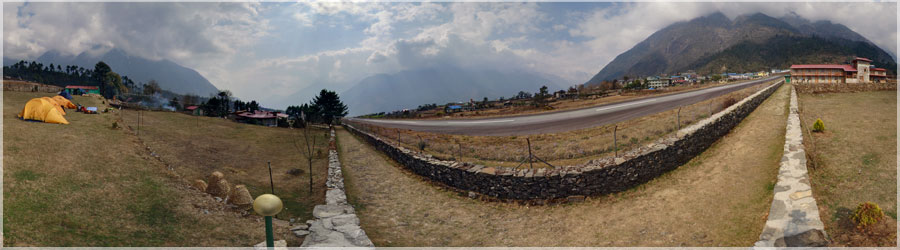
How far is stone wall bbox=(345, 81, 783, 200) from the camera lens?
9789 mm

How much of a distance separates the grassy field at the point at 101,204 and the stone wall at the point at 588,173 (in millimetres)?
5902

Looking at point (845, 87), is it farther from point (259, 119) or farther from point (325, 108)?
point (325, 108)

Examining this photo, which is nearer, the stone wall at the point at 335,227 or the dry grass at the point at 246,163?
the stone wall at the point at 335,227

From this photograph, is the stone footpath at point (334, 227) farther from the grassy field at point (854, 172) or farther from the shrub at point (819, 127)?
the shrub at point (819, 127)

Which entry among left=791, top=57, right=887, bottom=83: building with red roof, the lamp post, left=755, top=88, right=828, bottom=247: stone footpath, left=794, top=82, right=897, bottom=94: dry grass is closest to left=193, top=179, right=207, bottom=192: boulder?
the lamp post

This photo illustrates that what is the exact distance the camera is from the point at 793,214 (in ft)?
21.2

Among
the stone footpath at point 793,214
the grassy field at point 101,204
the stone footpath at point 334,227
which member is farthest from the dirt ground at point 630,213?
the grassy field at point 101,204

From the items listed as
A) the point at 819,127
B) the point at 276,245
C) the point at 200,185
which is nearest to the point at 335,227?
the point at 276,245

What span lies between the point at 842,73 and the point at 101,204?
7202 cm

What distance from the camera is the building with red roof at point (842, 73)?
4147 cm

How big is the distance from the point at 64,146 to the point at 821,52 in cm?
25671

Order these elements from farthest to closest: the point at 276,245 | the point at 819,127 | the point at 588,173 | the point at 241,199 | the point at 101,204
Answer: the point at 819,127 → the point at 241,199 → the point at 588,173 → the point at 101,204 → the point at 276,245

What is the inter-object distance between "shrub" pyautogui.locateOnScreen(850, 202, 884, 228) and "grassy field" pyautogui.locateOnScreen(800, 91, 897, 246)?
0.11 metres

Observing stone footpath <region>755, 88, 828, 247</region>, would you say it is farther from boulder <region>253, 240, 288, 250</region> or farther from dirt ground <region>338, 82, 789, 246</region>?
boulder <region>253, 240, 288, 250</region>
